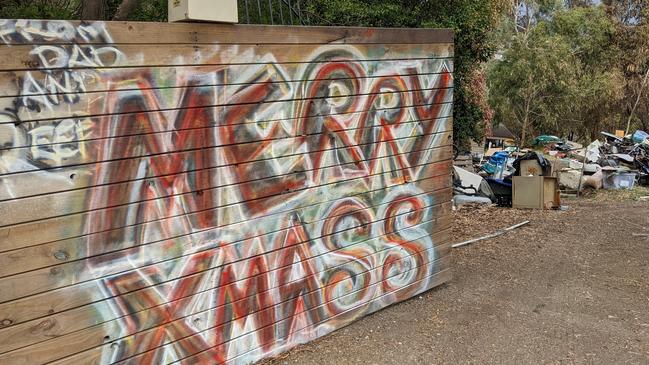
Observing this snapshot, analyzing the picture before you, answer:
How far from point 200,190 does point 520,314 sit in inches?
122

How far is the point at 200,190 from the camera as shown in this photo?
11.6ft

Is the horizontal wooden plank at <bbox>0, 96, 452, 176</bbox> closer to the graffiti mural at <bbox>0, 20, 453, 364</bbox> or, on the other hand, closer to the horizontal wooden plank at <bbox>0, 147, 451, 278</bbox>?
the graffiti mural at <bbox>0, 20, 453, 364</bbox>

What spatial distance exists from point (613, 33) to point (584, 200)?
22.7m

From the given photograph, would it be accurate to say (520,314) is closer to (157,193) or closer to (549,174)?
(157,193)

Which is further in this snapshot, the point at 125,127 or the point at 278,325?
the point at 278,325

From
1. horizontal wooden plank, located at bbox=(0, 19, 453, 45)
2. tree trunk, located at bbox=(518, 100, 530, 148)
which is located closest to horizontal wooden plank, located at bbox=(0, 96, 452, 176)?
horizontal wooden plank, located at bbox=(0, 19, 453, 45)

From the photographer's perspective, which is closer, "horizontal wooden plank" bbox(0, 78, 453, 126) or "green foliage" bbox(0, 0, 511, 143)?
"horizontal wooden plank" bbox(0, 78, 453, 126)

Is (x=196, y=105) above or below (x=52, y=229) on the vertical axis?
above

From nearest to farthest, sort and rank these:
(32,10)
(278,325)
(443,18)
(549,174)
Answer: (278,325) < (32,10) < (443,18) < (549,174)

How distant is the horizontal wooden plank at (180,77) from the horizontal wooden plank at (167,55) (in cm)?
3

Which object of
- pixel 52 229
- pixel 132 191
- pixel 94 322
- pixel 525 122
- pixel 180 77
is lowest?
pixel 525 122

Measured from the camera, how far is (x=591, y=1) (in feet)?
127

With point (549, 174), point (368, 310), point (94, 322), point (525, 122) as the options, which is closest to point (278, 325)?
point (368, 310)

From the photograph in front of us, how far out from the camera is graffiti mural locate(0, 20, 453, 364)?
2.86 meters
